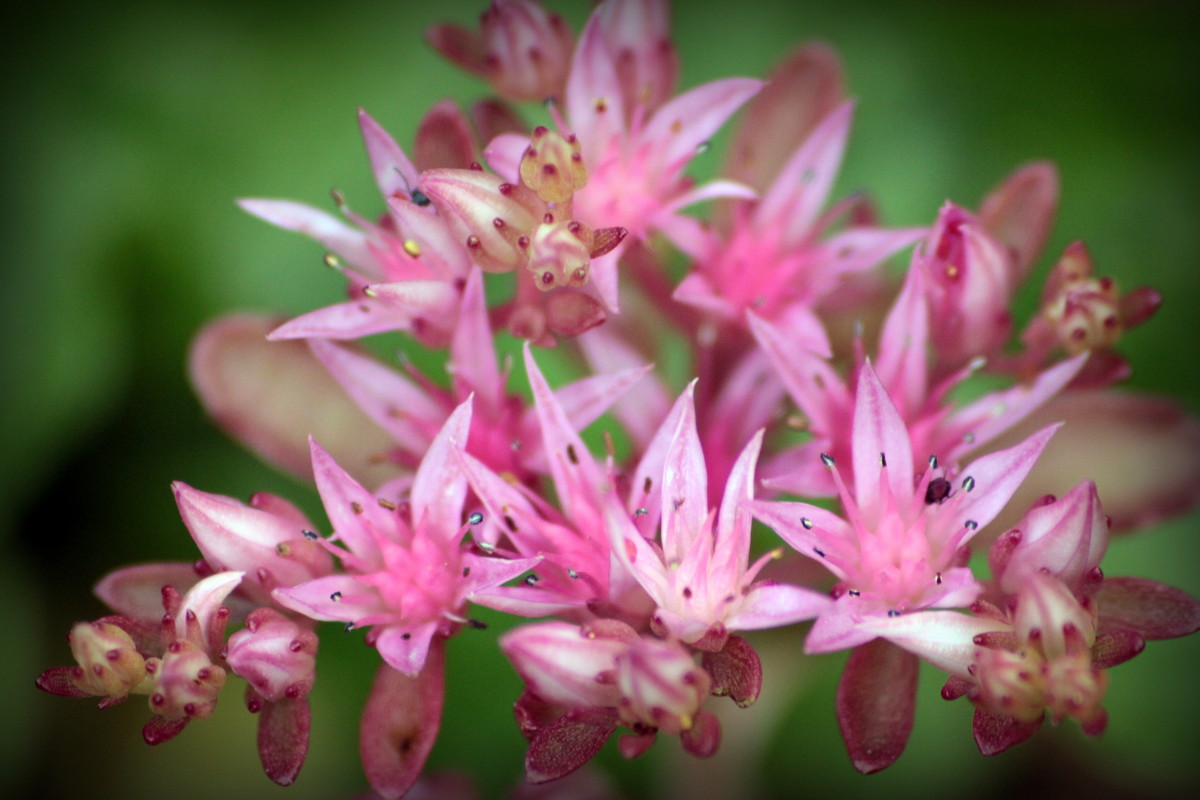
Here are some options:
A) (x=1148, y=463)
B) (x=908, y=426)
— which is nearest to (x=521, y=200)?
(x=908, y=426)

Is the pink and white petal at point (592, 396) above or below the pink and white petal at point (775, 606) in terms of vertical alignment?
above

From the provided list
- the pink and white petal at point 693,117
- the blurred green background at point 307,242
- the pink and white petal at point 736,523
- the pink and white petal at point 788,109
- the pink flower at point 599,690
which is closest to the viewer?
the pink flower at point 599,690

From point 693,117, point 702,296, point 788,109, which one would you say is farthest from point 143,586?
point 788,109

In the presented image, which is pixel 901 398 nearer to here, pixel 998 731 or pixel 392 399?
pixel 998 731

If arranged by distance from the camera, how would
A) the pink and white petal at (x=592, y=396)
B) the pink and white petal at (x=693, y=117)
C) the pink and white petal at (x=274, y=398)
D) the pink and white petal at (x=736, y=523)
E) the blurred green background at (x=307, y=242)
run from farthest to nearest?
the blurred green background at (x=307, y=242) → the pink and white petal at (x=274, y=398) → the pink and white petal at (x=693, y=117) → the pink and white petal at (x=592, y=396) → the pink and white petal at (x=736, y=523)

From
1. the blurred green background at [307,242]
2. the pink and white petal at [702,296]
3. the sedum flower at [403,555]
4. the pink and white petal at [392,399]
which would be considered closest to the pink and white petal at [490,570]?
the sedum flower at [403,555]

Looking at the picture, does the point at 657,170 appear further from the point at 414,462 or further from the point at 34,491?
the point at 34,491

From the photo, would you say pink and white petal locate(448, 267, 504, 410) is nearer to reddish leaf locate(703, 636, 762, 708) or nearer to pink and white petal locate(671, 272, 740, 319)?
pink and white petal locate(671, 272, 740, 319)

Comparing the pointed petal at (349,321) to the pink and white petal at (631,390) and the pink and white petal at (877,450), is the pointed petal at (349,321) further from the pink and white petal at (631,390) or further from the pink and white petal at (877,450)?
the pink and white petal at (877,450)
